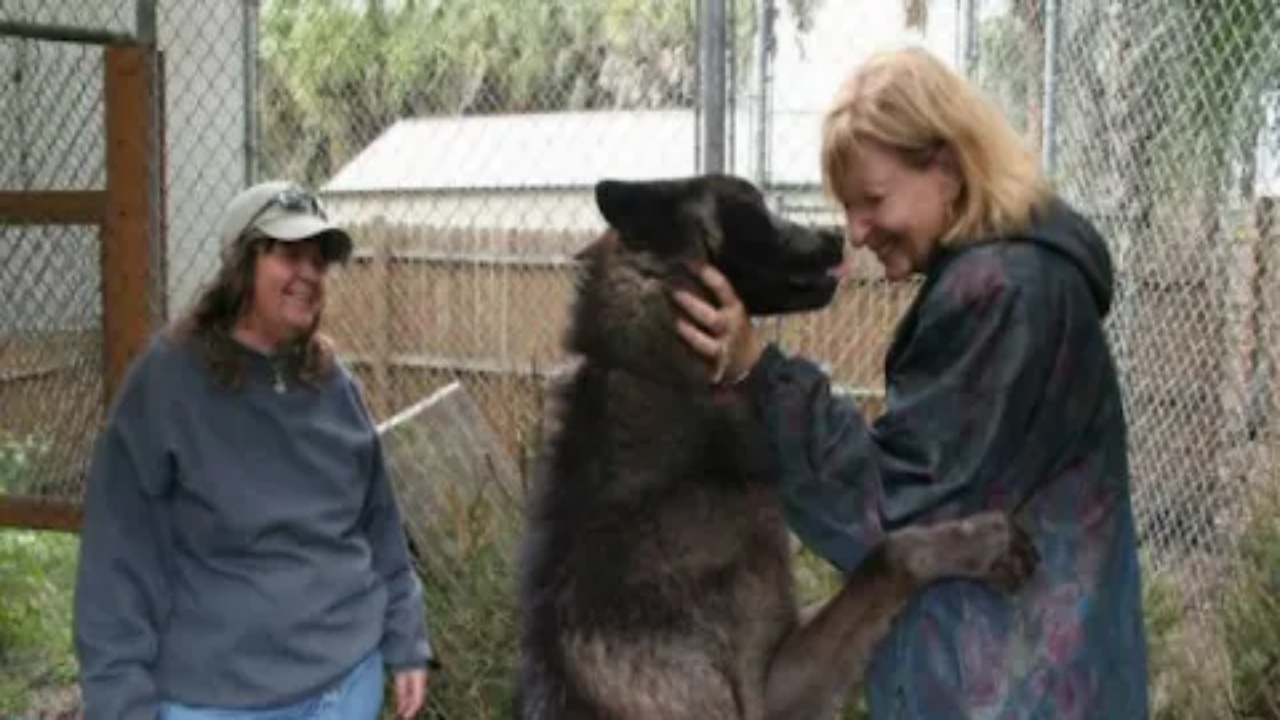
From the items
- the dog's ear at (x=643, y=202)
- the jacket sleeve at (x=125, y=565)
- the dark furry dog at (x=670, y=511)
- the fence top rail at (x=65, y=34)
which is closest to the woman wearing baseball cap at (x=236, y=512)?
the jacket sleeve at (x=125, y=565)

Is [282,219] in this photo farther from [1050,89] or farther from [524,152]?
[524,152]

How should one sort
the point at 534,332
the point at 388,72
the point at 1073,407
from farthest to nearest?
the point at 388,72 < the point at 534,332 < the point at 1073,407

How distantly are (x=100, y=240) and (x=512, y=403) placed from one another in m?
3.05

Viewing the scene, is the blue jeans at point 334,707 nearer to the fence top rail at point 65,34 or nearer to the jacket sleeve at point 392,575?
the jacket sleeve at point 392,575

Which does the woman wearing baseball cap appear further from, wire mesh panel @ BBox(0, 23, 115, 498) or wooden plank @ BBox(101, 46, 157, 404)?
wire mesh panel @ BBox(0, 23, 115, 498)

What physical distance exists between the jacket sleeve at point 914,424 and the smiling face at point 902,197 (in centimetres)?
15

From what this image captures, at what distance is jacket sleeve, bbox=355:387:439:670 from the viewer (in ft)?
14.4

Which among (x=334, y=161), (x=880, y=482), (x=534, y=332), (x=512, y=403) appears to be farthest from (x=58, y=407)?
(x=334, y=161)

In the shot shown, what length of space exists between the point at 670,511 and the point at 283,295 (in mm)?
1365

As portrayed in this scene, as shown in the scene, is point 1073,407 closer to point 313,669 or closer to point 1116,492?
point 1116,492

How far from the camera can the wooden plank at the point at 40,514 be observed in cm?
602

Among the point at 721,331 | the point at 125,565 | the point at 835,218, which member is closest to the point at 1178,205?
the point at 835,218

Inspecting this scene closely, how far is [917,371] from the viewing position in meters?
2.51

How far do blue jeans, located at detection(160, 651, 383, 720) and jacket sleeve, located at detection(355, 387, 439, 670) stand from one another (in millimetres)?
76
